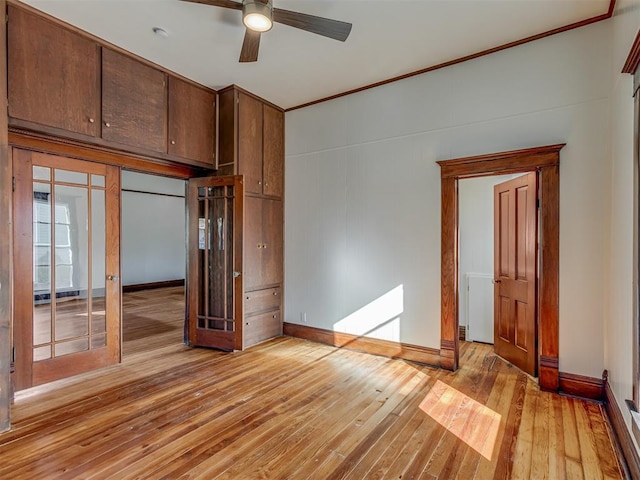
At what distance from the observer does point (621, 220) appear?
2562mm

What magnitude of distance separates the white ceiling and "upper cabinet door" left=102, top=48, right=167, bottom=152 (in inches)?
6.8

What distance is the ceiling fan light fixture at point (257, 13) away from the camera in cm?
251

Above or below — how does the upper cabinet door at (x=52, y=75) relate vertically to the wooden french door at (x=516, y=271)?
above

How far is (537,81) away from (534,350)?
265 centimetres

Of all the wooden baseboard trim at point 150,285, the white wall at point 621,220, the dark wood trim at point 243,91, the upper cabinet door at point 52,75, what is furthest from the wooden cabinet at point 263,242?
the wooden baseboard trim at point 150,285

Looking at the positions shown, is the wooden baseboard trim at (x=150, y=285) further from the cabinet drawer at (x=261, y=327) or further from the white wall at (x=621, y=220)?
the white wall at (x=621, y=220)

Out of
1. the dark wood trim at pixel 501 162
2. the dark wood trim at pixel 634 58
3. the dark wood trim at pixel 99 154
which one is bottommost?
the dark wood trim at pixel 501 162

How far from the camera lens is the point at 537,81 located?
3268 millimetres

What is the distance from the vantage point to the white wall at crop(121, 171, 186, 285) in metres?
8.87

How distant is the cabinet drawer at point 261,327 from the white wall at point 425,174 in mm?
272

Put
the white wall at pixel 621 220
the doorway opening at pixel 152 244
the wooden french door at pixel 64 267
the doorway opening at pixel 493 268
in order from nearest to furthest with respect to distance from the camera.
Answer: the white wall at pixel 621 220, the wooden french door at pixel 64 267, the doorway opening at pixel 493 268, the doorway opening at pixel 152 244

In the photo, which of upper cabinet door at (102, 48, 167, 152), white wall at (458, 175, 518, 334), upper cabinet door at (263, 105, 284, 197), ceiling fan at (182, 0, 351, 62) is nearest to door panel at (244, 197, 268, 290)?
upper cabinet door at (263, 105, 284, 197)

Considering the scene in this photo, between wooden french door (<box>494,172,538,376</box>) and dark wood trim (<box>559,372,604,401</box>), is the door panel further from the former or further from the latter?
dark wood trim (<box>559,372,604,401</box>)

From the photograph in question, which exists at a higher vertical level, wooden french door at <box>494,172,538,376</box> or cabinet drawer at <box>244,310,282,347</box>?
wooden french door at <box>494,172,538,376</box>
